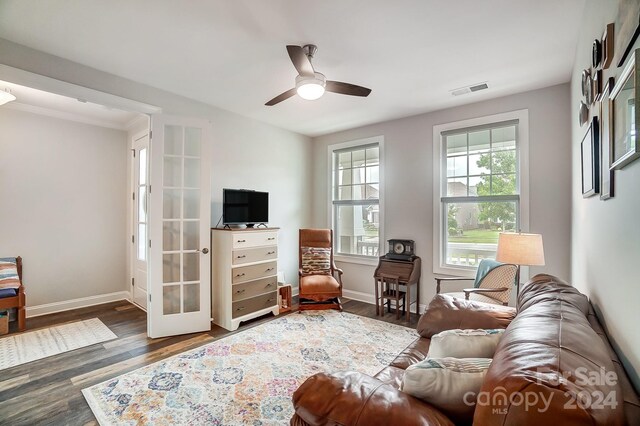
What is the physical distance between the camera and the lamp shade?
7.97 ft

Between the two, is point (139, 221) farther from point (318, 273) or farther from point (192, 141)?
point (318, 273)

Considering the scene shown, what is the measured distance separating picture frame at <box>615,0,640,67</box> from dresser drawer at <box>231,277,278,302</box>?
3606 millimetres

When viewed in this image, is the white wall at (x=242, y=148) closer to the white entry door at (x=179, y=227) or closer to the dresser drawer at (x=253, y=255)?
the white entry door at (x=179, y=227)

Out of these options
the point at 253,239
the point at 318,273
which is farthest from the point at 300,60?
the point at 318,273

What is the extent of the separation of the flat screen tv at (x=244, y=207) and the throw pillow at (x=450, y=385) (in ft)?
10.2

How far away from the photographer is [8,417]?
2.01m

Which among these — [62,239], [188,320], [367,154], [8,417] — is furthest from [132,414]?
[367,154]

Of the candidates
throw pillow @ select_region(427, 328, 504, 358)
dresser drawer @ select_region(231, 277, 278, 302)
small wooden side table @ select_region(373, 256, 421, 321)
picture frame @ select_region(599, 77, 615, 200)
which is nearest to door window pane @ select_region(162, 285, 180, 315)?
dresser drawer @ select_region(231, 277, 278, 302)

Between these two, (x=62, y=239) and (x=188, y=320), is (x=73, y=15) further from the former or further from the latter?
(x=62, y=239)

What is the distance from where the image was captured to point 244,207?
3.96 metres

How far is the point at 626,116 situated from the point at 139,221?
516 cm

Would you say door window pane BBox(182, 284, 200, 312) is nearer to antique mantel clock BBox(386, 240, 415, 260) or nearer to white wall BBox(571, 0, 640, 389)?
antique mantel clock BBox(386, 240, 415, 260)

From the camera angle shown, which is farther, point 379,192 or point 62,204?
point 379,192

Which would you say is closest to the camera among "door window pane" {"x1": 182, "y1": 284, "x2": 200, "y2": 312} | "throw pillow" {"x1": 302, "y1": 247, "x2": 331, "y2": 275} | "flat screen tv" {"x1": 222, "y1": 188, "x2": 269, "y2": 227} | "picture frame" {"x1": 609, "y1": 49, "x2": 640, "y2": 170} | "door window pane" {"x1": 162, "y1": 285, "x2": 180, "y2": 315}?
"picture frame" {"x1": 609, "y1": 49, "x2": 640, "y2": 170}
